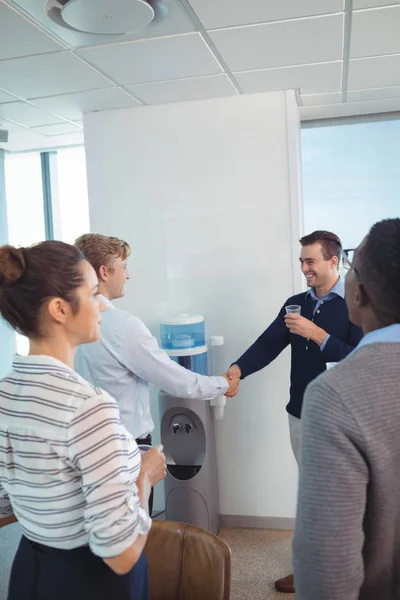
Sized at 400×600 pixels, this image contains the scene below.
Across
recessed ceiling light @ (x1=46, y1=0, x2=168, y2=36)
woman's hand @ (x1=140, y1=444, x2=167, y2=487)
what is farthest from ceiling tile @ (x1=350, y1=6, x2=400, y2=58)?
woman's hand @ (x1=140, y1=444, x2=167, y2=487)

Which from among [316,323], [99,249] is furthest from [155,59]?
[316,323]

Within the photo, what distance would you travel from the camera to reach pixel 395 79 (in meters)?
2.80

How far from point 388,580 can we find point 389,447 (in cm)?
31

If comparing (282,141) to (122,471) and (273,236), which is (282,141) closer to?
(273,236)

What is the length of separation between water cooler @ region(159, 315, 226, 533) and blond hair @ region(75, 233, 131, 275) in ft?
2.69

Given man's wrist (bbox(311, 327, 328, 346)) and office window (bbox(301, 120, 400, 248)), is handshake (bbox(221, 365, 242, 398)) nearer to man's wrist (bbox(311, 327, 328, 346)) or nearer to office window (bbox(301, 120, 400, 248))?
man's wrist (bbox(311, 327, 328, 346))

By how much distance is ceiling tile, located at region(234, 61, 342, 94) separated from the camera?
2555mm

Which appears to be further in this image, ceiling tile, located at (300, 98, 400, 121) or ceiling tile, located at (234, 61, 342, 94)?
ceiling tile, located at (300, 98, 400, 121)

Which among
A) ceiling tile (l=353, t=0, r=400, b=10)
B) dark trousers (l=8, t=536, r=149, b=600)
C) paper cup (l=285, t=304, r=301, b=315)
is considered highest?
ceiling tile (l=353, t=0, r=400, b=10)

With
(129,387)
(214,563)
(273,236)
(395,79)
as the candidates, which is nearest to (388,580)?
(214,563)

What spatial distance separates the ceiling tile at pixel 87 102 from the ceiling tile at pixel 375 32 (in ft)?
4.12

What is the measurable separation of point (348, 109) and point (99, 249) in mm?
2120

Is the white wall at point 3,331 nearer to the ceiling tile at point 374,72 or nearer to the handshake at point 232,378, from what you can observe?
the handshake at point 232,378

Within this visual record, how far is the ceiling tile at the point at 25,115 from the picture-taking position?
9.85 ft
